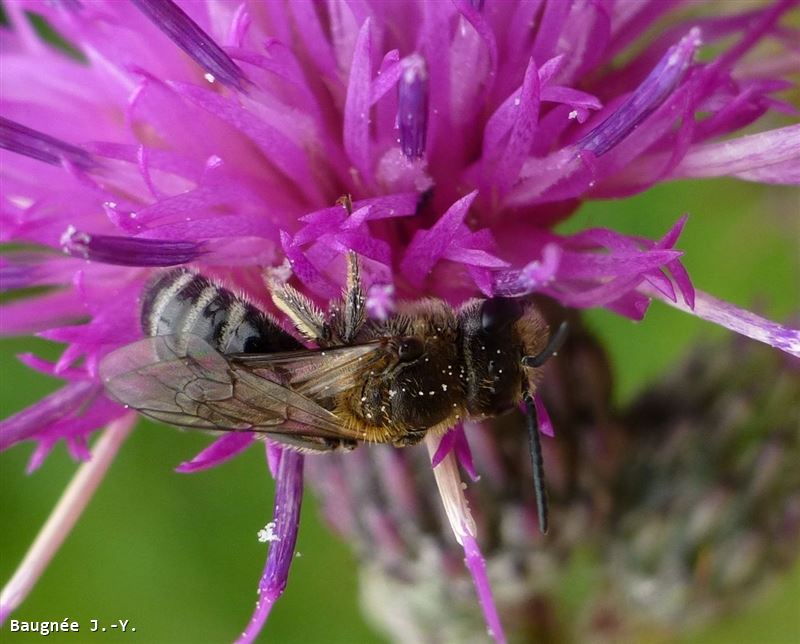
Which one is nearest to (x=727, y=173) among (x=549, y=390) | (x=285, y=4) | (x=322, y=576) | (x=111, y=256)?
(x=549, y=390)

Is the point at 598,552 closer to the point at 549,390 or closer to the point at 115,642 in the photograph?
the point at 549,390

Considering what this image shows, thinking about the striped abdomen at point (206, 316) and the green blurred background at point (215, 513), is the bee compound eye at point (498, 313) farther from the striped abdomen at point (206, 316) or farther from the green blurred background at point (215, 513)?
the green blurred background at point (215, 513)

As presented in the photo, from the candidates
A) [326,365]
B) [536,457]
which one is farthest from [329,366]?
[536,457]

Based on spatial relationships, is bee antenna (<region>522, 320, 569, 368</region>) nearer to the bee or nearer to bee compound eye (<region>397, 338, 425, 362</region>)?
the bee

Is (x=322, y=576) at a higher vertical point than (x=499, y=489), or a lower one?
lower

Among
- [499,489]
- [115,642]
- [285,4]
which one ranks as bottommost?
[115,642]
